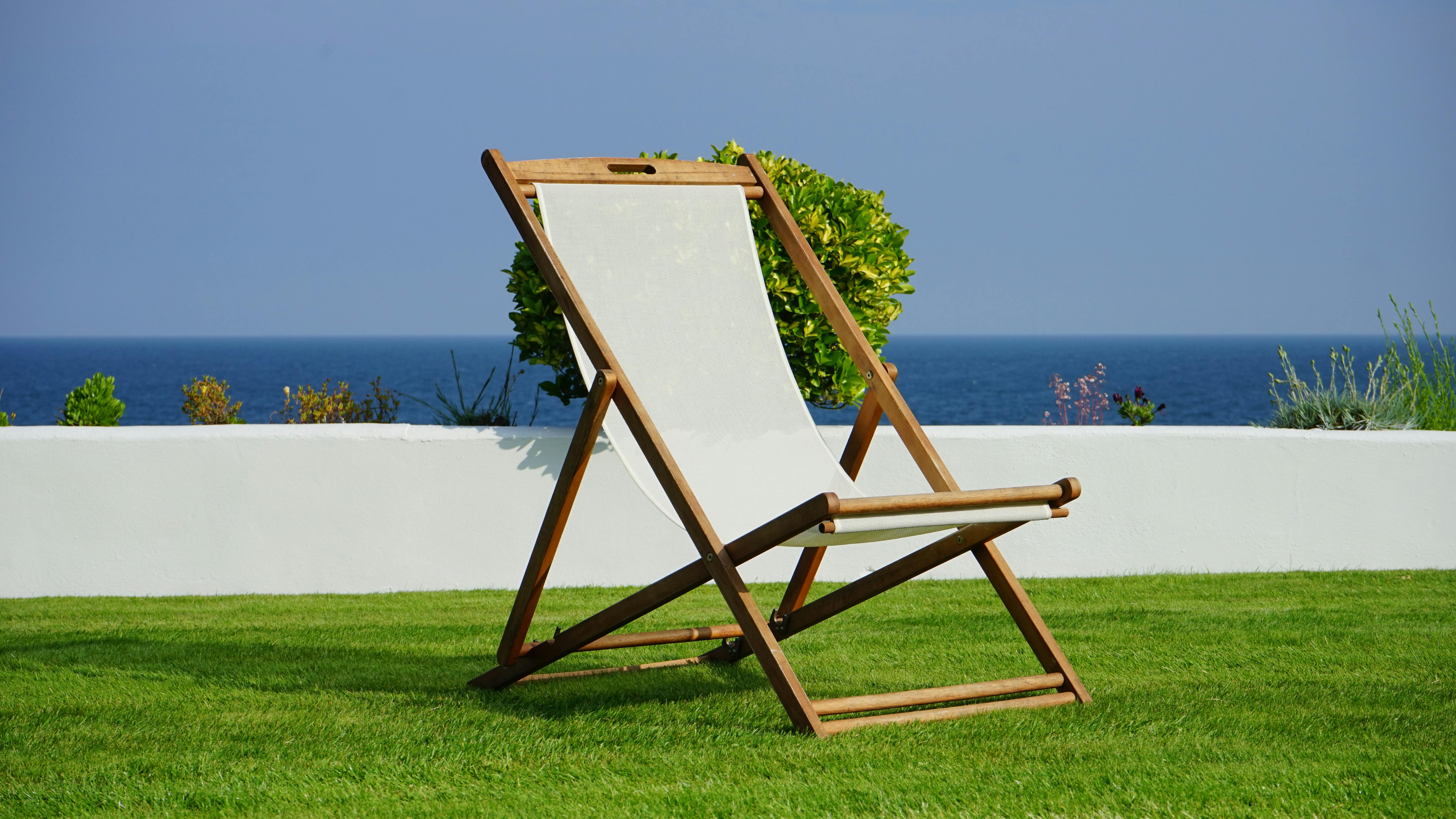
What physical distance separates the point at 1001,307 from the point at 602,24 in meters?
33.4

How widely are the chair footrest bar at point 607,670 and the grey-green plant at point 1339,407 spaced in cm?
358

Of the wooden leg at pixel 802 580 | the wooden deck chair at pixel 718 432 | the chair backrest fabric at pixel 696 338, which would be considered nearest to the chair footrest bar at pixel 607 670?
the wooden deck chair at pixel 718 432

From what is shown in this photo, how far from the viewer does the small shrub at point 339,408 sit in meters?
6.01

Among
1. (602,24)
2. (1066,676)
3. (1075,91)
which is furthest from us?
(1075,91)

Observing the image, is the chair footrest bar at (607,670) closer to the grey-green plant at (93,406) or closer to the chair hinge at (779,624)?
the chair hinge at (779,624)

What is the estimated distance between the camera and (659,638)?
10.3 feet

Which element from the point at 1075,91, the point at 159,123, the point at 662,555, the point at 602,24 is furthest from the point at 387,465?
the point at 159,123

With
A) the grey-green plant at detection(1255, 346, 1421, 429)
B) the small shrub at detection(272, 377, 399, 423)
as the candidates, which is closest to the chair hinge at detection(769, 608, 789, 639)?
the small shrub at detection(272, 377, 399, 423)

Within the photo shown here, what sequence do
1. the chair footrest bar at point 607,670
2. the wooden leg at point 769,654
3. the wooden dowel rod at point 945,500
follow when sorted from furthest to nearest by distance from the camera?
the chair footrest bar at point 607,670 < the wooden leg at point 769,654 < the wooden dowel rod at point 945,500

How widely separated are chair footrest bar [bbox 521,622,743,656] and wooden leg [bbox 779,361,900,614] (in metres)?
0.17

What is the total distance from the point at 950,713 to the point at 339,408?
14.0 feet

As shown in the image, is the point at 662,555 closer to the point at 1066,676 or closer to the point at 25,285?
the point at 1066,676

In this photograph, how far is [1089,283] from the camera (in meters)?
80.4

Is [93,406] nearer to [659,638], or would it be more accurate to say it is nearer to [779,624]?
[659,638]
